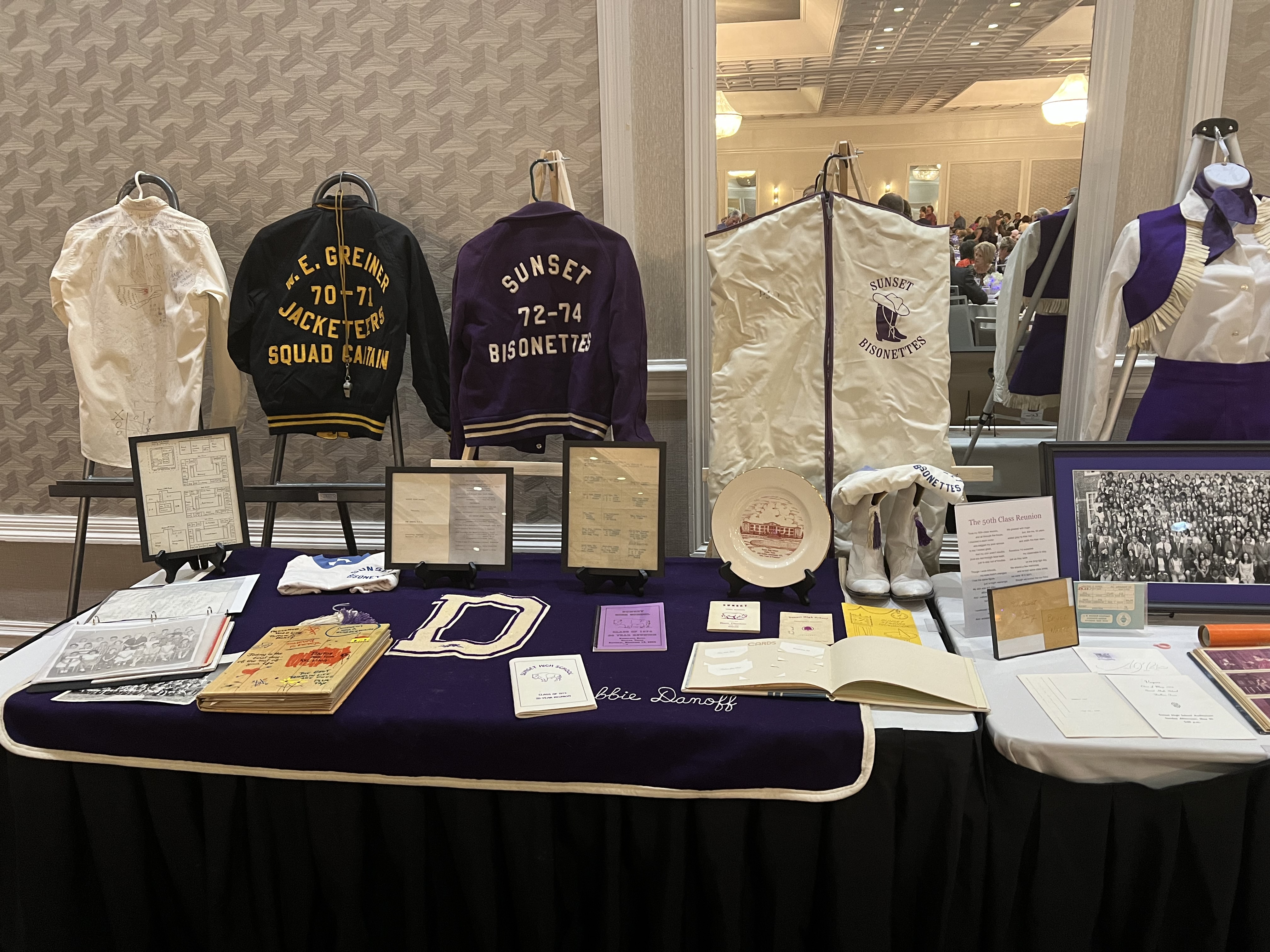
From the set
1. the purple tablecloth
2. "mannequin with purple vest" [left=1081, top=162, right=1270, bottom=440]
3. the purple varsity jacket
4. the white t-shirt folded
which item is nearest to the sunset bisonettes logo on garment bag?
"mannequin with purple vest" [left=1081, top=162, right=1270, bottom=440]

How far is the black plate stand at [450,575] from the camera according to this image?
179cm

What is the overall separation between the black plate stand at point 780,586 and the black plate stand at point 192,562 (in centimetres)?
114

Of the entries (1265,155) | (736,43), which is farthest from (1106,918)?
(736,43)

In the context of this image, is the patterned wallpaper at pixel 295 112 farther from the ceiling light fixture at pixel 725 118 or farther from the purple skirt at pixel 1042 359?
the purple skirt at pixel 1042 359

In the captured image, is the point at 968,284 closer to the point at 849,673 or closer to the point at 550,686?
the point at 849,673

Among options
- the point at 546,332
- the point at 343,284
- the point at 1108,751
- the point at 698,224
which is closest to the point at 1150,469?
the point at 1108,751

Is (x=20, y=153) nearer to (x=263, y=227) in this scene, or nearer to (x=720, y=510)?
(x=263, y=227)

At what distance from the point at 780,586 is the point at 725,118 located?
1213 mm

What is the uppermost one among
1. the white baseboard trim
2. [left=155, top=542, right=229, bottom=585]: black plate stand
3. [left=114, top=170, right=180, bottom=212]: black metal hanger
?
[left=114, top=170, right=180, bottom=212]: black metal hanger

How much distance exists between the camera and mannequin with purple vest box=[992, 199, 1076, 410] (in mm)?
2092

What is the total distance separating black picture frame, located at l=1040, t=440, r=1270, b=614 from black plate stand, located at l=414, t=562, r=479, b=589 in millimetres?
1201

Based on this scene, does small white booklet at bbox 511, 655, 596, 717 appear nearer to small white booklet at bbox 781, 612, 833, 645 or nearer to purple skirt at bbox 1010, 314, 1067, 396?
small white booklet at bbox 781, 612, 833, 645

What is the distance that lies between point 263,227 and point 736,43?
53.8 inches
